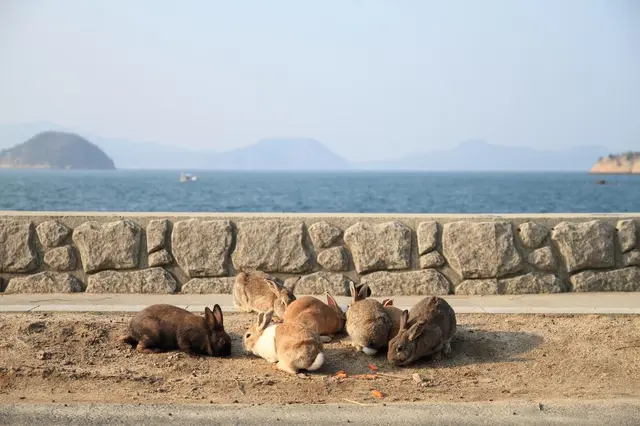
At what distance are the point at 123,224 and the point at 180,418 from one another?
4741mm

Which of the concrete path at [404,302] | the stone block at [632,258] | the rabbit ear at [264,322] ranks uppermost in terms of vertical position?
the stone block at [632,258]

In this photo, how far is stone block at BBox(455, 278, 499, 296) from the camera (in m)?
9.93

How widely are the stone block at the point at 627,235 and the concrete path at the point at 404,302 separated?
0.58 meters

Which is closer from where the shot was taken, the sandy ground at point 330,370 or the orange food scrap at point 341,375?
the sandy ground at point 330,370

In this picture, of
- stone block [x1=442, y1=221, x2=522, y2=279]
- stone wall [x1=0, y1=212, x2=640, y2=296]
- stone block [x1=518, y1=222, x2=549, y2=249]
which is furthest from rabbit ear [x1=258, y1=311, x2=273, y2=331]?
stone block [x1=518, y1=222, x2=549, y2=249]

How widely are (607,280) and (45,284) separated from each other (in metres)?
6.59

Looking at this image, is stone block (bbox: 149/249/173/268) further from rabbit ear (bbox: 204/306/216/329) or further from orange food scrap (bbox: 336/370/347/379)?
orange food scrap (bbox: 336/370/347/379)

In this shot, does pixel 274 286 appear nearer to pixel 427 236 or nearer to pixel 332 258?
pixel 332 258

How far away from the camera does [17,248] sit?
10008mm

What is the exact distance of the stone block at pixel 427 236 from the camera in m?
9.92

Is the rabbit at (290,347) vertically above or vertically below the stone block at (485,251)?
below

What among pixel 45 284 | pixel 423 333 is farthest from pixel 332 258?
pixel 45 284

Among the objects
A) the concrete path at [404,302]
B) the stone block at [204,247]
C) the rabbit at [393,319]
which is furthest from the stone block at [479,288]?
the stone block at [204,247]

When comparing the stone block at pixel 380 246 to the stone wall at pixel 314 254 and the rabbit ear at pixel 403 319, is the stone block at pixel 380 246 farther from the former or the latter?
the rabbit ear at pixel 403 319
